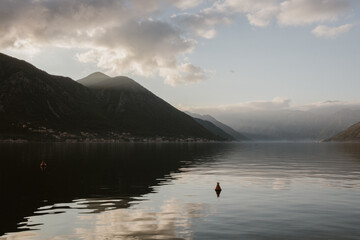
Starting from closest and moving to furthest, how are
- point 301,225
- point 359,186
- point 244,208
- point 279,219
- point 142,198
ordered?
point 301,225
point 279,219
point 244,208
point 142,198
point 359,186

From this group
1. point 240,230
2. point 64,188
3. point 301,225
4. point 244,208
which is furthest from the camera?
point 64,188

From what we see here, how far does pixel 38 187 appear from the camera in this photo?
5088 cm

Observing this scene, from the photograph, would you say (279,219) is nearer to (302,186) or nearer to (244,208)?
(244,208)

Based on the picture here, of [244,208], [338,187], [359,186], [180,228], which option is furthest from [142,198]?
[359,186]

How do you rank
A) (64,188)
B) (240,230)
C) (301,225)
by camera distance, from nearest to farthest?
(240,230) → (301,225) → (64,188)

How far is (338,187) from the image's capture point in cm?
5253

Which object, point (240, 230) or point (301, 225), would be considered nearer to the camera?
point (240, 230)

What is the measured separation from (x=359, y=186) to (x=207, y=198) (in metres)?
26.9

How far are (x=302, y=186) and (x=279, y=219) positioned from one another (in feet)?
82.3

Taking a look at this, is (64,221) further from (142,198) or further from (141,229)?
(142,198)

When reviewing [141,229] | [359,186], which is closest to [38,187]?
[141,229]

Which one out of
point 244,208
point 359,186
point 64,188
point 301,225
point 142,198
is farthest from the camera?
point 359,186

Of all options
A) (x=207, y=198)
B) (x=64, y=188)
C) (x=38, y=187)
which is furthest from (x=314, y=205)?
(x=38, y=187)

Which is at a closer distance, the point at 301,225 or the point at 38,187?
the point at 301,225
